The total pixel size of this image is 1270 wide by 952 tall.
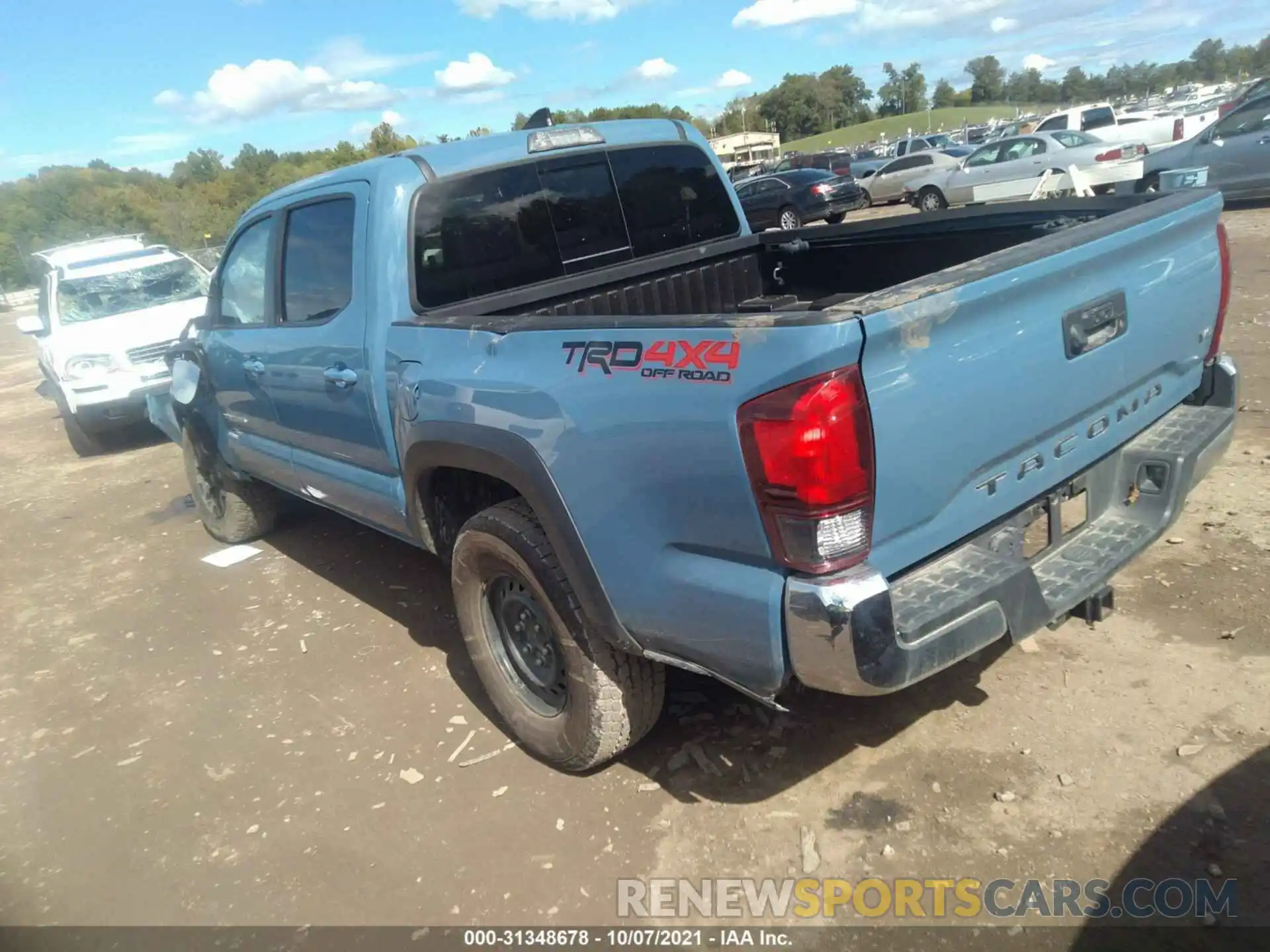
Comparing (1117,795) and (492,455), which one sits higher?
(492,455)

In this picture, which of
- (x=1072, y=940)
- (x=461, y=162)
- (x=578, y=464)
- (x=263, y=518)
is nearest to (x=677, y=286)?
(x=461, y=162)

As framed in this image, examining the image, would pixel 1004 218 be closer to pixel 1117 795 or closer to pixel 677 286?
pixel 677 286

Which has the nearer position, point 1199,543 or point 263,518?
point 1199,543

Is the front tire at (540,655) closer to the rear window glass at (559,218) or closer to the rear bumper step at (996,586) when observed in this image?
the rear bumper step at (996,586)

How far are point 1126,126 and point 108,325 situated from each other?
21313 millimetres

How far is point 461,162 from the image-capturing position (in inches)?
141

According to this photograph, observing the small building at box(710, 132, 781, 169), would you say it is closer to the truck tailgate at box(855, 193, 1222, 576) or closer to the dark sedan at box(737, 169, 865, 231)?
the dark sedan at box(737, 169, 865, 231)

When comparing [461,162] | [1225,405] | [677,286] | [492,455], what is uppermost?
[461,162]

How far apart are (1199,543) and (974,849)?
225 cm

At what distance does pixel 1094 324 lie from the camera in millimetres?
2518

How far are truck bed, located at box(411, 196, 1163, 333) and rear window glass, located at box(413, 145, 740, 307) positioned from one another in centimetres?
10

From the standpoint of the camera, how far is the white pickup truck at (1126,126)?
19.9 m

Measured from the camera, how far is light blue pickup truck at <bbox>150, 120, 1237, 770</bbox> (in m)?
2.11

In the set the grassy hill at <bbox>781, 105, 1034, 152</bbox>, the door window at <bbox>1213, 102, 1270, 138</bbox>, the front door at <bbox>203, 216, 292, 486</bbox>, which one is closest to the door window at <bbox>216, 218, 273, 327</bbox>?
the front door at <bbox>203, 216, 292, 486</bbox>
